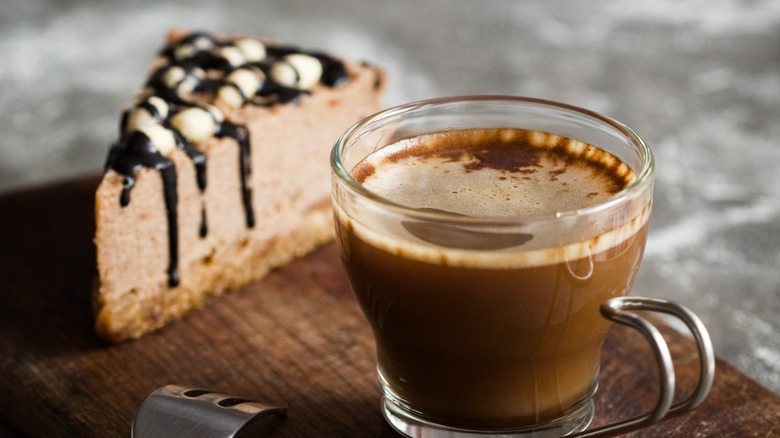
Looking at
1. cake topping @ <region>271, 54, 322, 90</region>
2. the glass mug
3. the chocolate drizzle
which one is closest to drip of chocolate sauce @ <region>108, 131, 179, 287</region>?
the chocolate drizzle

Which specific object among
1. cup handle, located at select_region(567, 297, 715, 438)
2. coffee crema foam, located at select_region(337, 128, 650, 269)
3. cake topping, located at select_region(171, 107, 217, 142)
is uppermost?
coffee crema foam, located at select_region(337, 128, 650, 269)

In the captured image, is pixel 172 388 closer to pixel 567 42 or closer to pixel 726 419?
pixel 726 419

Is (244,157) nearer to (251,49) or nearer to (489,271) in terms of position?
(251,49)

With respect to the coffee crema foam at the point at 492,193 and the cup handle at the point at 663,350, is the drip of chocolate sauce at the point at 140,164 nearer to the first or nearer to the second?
the coffee crema foam at the point at 492,193

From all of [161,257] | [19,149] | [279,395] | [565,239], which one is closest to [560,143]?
[565,239]

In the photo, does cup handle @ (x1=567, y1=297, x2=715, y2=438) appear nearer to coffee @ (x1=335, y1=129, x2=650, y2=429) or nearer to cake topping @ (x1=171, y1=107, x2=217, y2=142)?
coffee @ (x1=335, y1=129, x2=650, y2=429)

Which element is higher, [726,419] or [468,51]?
[726,419]

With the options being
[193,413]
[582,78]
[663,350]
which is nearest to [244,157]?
[193,413]
